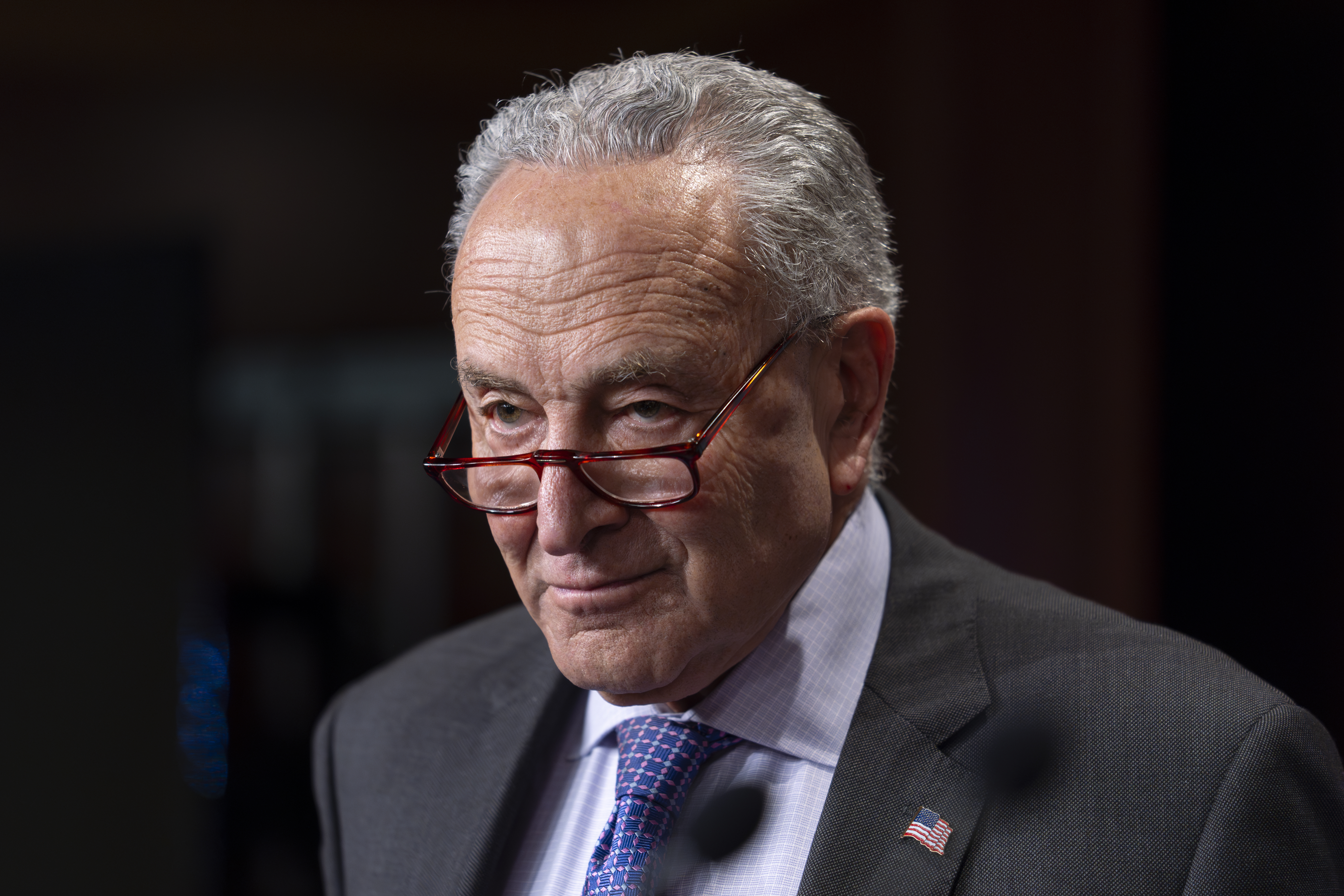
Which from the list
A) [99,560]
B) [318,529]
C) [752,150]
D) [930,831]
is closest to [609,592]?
[930,831]

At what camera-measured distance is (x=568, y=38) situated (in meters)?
3.85

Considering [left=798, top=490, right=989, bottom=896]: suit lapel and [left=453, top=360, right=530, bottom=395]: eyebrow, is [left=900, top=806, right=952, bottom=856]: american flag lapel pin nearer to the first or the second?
[left=798, top=490, right=989, bottom=896]: suit lapel

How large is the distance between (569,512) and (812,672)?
1.21ft

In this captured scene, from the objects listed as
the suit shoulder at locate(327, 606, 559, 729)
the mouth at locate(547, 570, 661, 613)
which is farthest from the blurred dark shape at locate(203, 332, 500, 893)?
the mouth at locate(547, 570, 661, 613)

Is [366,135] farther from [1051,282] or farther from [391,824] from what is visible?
[391,824]

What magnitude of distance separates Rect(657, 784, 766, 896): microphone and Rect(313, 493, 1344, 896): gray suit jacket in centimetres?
9

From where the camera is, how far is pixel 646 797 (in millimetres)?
1238

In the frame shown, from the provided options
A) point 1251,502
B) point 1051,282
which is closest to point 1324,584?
point 1251,502

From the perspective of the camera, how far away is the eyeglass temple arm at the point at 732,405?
3.68ft

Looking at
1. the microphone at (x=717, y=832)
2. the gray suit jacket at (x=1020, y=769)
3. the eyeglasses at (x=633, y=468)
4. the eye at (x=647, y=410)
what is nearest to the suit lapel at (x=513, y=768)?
the gray suit jacket at (x=1020, y=769)

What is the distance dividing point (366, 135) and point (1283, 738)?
141 inches

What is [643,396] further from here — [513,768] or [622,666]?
[513,768]

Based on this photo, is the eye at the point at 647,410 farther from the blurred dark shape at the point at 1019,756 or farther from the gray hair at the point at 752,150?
the blurred dark shape at the point at 1019,756

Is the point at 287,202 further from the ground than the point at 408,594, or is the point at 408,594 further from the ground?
the point at 287,202
